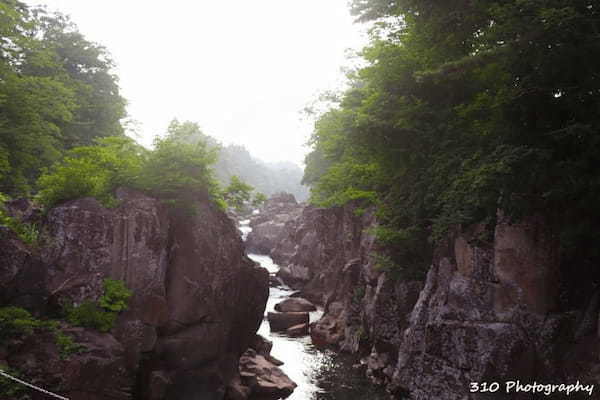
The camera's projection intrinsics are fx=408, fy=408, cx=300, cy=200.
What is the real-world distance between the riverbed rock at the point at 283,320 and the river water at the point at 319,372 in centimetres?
64

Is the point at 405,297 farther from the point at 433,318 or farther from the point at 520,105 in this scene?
the point at 520,105

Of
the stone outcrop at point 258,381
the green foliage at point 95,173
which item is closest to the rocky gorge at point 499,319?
the stone outcrop at point 258,381

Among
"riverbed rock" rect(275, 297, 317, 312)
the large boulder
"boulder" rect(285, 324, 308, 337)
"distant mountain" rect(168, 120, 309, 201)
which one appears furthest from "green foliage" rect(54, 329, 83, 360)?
"distant mountain" rect(168, 120, 309, 201)

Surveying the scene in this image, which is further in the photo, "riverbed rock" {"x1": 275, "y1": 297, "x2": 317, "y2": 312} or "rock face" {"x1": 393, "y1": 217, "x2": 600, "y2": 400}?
"riverbed rock" {"x1": 275, "y1": 297, "x2": 317, "y2": 312}

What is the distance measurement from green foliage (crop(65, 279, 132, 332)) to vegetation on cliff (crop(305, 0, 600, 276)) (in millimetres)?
10513

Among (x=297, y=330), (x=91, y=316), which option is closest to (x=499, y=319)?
(x=91, y=316)

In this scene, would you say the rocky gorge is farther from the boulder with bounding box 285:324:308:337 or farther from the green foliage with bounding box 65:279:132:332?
the green foliage with bounding box 65:279:132:332

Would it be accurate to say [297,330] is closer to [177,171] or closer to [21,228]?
[177,171]

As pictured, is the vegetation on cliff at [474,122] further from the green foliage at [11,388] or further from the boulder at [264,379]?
the green foliage at [11,388]

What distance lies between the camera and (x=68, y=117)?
21172 mm

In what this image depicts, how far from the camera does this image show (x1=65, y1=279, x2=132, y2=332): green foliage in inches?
477

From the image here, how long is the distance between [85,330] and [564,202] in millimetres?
14094

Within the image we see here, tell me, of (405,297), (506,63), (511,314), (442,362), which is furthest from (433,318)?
(506,63)

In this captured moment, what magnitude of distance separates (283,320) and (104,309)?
16.5 meters
